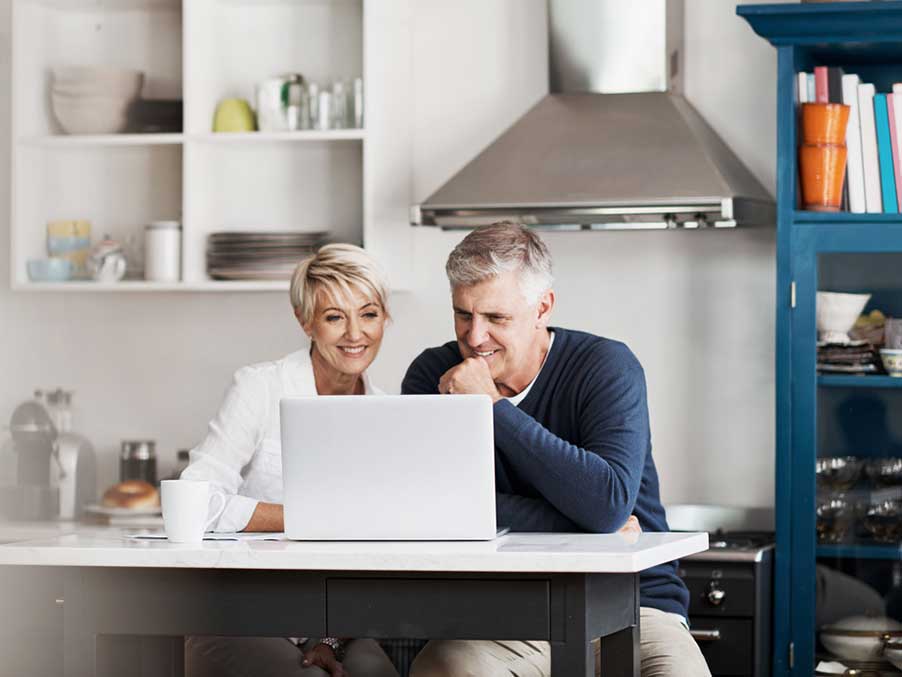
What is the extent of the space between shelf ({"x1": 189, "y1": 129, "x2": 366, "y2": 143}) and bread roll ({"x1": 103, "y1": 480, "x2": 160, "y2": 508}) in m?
0.97

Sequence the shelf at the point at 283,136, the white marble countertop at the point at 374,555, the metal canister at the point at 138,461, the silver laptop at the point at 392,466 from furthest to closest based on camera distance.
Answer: the metal canister at the point at 138,461 → the shelf at the point at 283,136 → the silver laptop at the point at 392,466 → the white marble countertop at the point at 374,555

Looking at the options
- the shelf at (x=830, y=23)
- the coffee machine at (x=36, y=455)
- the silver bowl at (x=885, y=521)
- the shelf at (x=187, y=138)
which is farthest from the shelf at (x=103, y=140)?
the silver bowl at (x=885, y=521)

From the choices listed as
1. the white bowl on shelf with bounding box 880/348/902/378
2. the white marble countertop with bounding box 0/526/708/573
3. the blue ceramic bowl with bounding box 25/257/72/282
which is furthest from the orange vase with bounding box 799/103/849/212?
the blue ceramic bowl with bounding box 25/257/72/282

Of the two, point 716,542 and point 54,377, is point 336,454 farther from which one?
point 54,377

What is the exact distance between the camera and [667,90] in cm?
346

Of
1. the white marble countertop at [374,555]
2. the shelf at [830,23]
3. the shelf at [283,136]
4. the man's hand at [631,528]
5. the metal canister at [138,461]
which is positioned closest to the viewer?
the white marble countertop at [374,555]

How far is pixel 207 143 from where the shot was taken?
12.1 feet

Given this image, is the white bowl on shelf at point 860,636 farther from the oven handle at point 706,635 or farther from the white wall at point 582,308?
the white wall at point 582,308

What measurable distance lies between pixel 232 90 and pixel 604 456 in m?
2.11

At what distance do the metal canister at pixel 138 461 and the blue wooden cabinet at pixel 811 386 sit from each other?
5.80 feet

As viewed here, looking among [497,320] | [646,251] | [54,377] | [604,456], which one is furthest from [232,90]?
[604,456]

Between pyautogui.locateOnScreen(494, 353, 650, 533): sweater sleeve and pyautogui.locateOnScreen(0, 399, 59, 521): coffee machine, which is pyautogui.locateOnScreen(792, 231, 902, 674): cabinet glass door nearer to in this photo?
pyautogui.locateOnScreen(494, 353, 650, 533): sweater sleeve

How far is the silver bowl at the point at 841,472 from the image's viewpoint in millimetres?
3107

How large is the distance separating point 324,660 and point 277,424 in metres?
0.47
